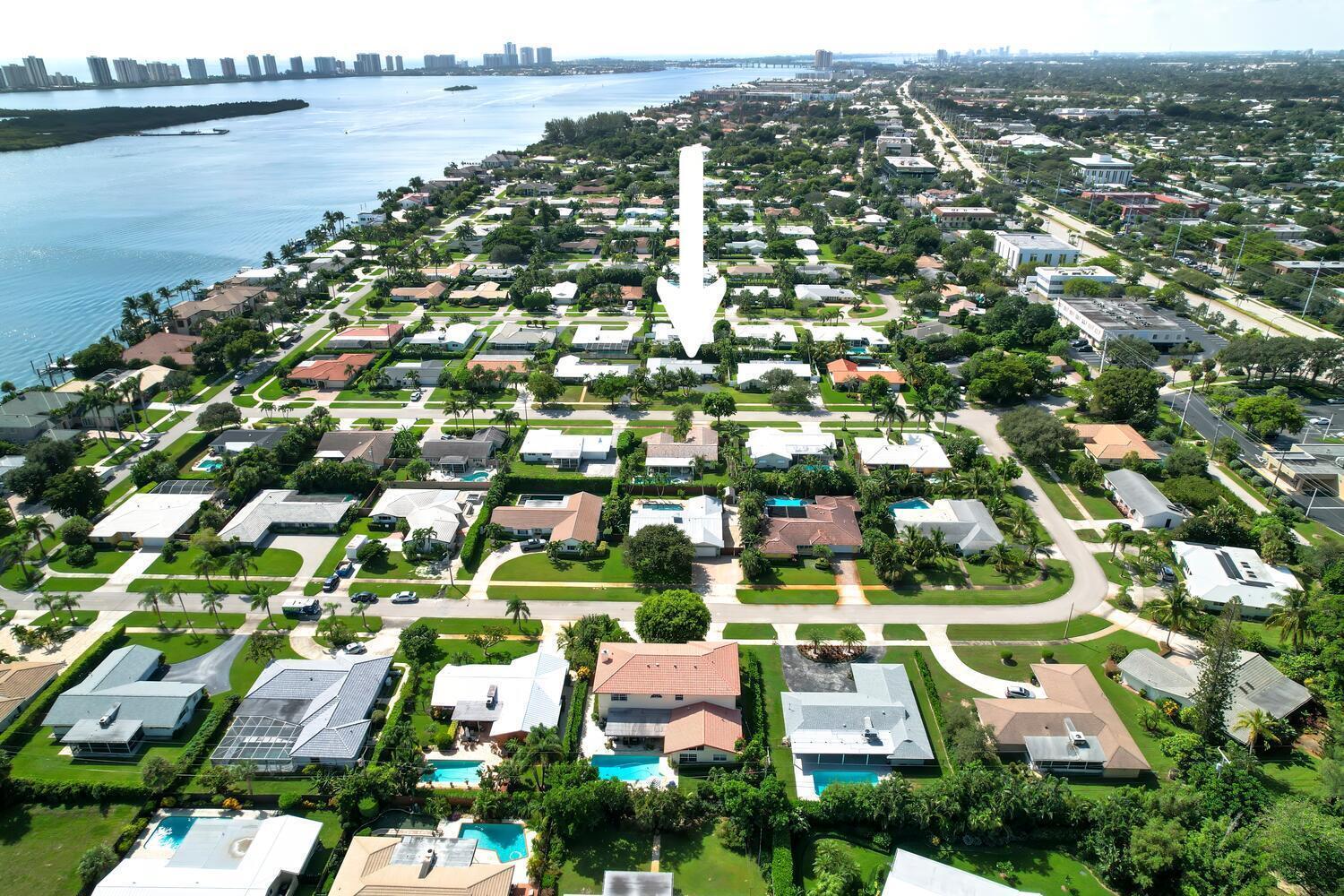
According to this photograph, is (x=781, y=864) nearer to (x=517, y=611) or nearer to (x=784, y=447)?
(x=517, y=611)

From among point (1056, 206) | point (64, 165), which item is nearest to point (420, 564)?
point (1056, 206)

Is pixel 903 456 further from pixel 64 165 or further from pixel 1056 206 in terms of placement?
pixel 64 165

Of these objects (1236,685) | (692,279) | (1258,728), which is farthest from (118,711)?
(1236,685)

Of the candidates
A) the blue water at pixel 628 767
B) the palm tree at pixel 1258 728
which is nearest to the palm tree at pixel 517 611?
the blue water at pixel 628 767

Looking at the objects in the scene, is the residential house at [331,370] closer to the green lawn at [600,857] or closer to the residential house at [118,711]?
the residential house at [118,711]

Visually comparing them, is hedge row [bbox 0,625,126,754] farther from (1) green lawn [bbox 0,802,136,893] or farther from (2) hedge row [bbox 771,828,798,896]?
(2) hedge row [bbox 771,828,798,896]
